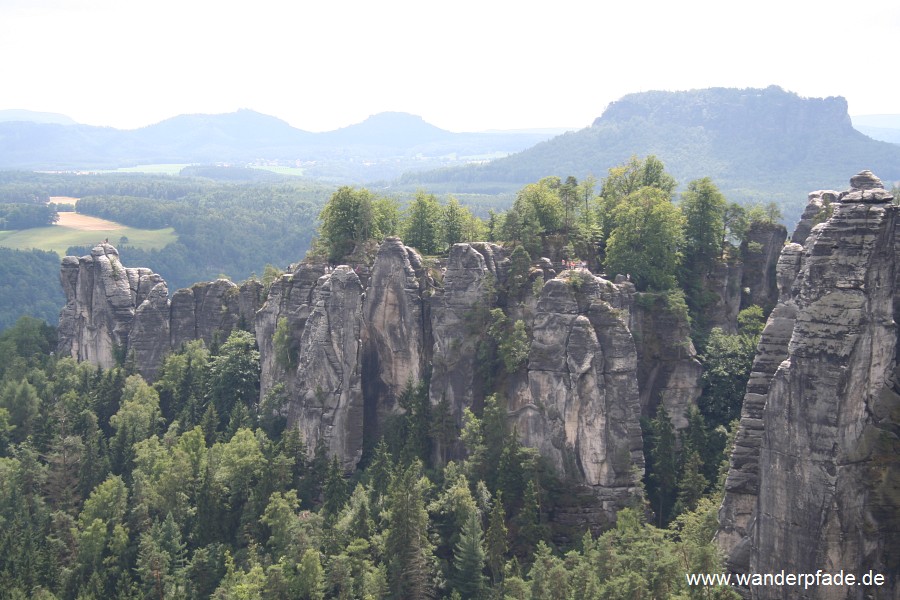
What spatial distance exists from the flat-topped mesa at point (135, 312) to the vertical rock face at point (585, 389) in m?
28.3

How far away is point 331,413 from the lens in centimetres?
5997

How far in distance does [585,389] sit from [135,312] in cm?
4327

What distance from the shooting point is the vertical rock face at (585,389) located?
1991 inches

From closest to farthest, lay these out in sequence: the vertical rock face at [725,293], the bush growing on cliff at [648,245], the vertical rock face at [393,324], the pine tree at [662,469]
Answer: the pine tree at [662,469], the vertical rock face at [393,324], the bush growing on cliff at [648,245], the vertical rock face at [725,293]

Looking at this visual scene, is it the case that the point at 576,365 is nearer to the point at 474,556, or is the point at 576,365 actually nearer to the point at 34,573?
the point at 474,556

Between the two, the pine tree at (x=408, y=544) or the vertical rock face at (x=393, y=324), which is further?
the vertical rock face at (x=393, y=324)

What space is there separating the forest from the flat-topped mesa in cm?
258

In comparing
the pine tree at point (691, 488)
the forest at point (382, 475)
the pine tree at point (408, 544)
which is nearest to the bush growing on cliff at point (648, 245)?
the forest at point (382, 475)

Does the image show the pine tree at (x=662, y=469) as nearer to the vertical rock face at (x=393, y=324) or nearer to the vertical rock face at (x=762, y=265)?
the vertical rock face at (x=393, y=324)

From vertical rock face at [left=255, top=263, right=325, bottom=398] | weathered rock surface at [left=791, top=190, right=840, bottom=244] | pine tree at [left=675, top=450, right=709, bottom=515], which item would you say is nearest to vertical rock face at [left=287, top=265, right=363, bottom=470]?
vertical rock face at [left=255, top=263, right=325, bottom=398]

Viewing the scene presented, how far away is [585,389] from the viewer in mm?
50969

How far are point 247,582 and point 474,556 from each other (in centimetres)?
1146

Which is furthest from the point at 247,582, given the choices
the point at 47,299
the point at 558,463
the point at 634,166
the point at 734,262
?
the point at 47,299

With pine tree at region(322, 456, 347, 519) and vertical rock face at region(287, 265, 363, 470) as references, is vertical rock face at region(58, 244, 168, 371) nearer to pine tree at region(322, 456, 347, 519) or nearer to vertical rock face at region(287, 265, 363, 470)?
vertical rock face at region(287, 265, 363, 470)
